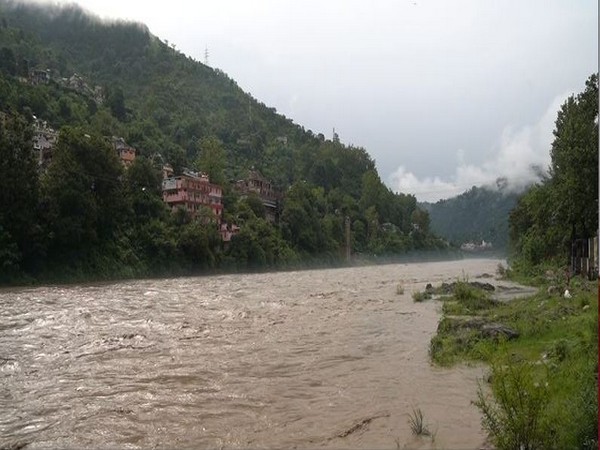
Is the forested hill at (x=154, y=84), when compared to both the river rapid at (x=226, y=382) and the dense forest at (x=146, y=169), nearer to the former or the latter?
the dense forest at (x=146, y=169)

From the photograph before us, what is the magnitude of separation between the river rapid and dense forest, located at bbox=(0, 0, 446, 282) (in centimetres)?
2026

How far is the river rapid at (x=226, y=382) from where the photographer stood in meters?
7.71

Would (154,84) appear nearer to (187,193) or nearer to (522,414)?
(187,193)

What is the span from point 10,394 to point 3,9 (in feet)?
500

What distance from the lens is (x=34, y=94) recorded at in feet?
217

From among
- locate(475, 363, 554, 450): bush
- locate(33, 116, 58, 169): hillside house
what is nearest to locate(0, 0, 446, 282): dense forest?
locate(33, 116, 58, 169): hillside house

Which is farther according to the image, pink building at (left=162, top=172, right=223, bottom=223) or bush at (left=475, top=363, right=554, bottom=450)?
pink building at (left=162, top=172, right=223, bottom=223)

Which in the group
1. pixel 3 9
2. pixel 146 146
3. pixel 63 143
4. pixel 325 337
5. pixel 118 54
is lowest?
pixel 325 337

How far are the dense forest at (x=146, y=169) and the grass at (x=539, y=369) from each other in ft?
105

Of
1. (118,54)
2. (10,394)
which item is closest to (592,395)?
(10,394)

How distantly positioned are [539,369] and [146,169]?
4974cm

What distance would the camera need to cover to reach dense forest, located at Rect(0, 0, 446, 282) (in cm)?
4006

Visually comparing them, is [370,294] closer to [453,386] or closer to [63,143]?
[453,386]

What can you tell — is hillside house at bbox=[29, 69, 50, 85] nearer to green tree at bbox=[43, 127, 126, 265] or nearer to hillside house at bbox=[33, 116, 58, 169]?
hillside house at bbox=[33, 116, 58, 169]
